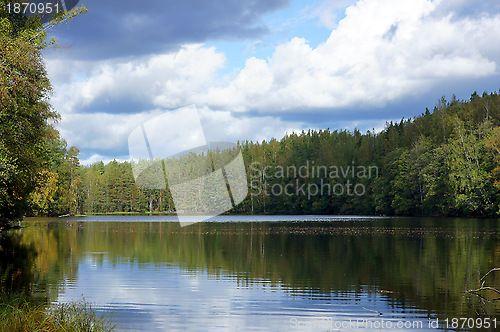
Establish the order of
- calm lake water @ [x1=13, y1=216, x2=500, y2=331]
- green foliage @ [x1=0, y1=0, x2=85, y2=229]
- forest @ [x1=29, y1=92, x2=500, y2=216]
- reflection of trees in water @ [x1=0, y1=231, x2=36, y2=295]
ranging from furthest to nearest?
forest @ [x1=29, y1=92, x2=500, y2=216] < reflection of trees in water @ [x1=0, y1=231, x2=36, y2=295] < green foliage @ [x1=0, y1=0, x2=85, y2=229] < calm lake water @ [x1=13, y1=216, x2=500, y2=331]

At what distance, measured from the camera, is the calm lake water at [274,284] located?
52.5ft

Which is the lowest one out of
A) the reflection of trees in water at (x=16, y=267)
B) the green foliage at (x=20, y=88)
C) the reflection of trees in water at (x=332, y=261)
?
the reflection of trees in water at (x=332, y=261)

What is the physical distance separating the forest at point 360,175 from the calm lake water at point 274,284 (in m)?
32.4

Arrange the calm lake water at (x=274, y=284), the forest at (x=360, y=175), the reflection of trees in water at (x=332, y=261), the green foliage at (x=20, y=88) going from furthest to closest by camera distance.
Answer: the forest at (x=360, y=175) < the reflection of trees in water at (x=332, y=261) < the green foliage at (x=20, y=88) < the calm lake water at (x=274, y=284)

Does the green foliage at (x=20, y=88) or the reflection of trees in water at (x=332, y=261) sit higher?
the green foliage at (x=20, y=88)

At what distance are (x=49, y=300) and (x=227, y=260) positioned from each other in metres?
14.4

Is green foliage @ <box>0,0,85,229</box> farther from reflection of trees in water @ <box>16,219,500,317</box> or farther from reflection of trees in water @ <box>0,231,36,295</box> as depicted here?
reflection of trees in water @ <box>16,219,500,317</box>

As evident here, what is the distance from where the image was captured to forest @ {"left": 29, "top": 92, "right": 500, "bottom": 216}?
3597 inches

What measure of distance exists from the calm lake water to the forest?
1277 inches

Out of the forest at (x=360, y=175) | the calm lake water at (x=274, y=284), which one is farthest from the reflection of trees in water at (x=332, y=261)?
the forest at (x=360, y=175)

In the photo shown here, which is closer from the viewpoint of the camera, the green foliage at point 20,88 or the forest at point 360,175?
the green foliage at point 20,88

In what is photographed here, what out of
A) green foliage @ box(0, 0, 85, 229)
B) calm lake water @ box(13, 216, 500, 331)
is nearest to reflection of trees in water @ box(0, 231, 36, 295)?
calm lake water @ box(13, 216, 500, 331)

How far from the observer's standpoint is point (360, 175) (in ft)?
432

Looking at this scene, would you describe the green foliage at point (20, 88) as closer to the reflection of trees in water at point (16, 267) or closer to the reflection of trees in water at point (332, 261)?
the reflection of trees in water at point (16, 267)
